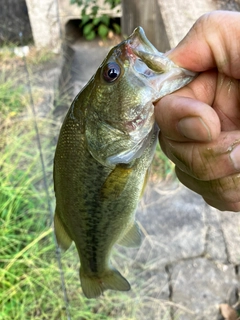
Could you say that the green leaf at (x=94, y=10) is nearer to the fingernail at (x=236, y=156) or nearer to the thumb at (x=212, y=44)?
the thumb at (x=212, y=44)

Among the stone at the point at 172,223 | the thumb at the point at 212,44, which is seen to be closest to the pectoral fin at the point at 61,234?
the thumb at the point at 212,44

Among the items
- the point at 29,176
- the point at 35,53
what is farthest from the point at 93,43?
the point at 29,176

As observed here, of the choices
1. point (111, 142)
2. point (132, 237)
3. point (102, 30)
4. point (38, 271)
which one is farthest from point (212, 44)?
point (102, 30)

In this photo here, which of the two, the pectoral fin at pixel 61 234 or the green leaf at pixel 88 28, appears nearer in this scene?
the pectoral fin at pixel 61 234

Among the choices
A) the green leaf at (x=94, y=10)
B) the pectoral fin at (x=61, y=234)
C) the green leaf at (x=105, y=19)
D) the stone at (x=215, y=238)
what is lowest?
the stone at (x=215, y=238)

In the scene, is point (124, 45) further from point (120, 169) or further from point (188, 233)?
point (188, 233)

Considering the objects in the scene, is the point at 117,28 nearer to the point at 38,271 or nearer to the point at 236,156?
the point at 38,271
